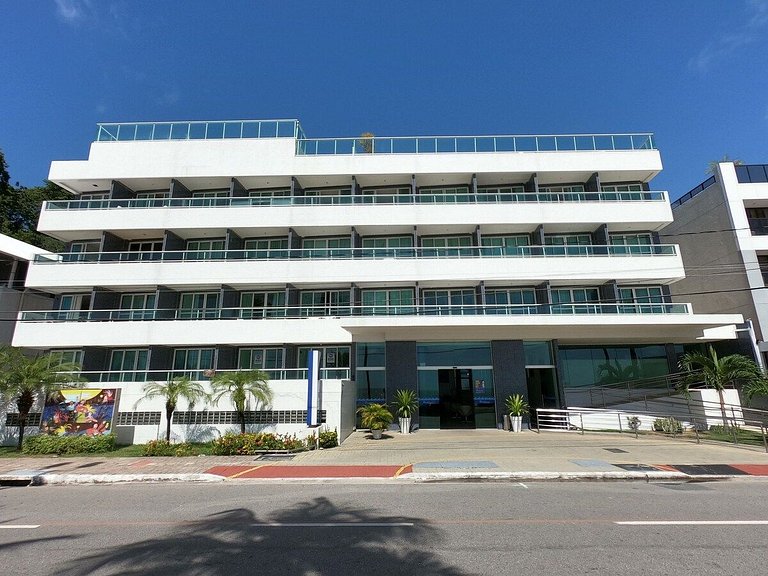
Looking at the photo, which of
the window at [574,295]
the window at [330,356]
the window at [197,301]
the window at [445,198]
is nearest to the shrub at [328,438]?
the window at [330,356]

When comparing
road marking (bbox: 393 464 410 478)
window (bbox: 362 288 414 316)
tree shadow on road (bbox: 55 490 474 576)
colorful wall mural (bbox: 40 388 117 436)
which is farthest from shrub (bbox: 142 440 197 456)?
window (bbox: 362 288 414 316)

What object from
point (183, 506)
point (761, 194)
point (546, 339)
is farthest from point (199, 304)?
point (761, 194)

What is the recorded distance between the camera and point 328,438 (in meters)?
17.6

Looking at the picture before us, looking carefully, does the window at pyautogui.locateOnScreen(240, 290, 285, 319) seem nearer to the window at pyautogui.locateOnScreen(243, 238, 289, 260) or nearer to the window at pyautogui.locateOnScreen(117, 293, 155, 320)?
the window at pyautogui.locateOnScreen(243, 238, 289, 260)

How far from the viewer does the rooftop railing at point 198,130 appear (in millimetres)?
26078

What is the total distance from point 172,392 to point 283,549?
14.8 metres

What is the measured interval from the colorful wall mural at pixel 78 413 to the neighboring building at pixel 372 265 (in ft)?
9.87

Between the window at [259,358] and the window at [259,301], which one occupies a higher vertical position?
the window at [259,301]

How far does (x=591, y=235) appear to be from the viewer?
25859 millimetres

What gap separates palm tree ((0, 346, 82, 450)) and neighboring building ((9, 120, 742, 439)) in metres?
3.02

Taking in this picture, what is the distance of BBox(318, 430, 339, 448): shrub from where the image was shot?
57.6 ft

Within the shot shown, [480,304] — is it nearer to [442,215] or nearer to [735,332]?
[442,215]

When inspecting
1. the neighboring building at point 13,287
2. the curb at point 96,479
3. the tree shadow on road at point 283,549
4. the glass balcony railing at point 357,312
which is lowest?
the curb at point 96,479

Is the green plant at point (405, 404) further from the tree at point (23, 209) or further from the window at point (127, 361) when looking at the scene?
the tree at point (23, 209)
